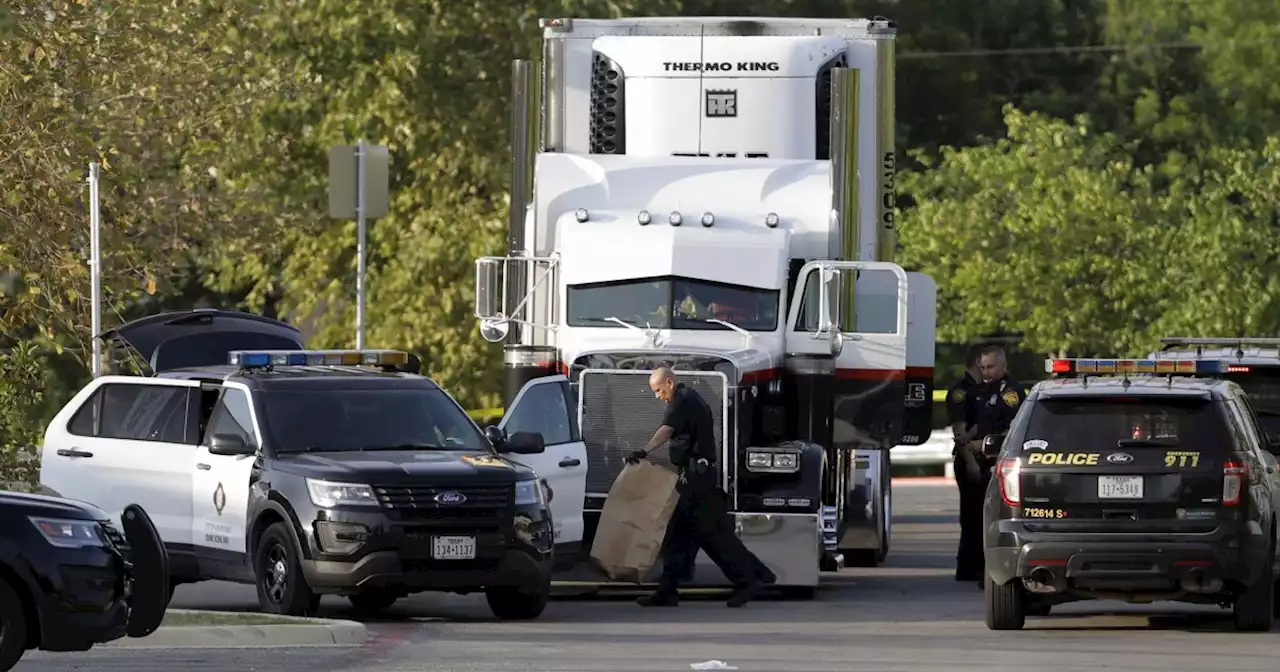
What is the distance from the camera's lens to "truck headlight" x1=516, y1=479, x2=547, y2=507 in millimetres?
18047

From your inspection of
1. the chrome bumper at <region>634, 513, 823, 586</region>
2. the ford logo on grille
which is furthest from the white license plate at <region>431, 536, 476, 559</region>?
the chrome bumper at <region>634, 513, 823, 586</region>

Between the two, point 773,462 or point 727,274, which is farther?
point 727,274

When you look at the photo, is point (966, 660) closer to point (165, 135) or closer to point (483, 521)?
point (483, 521)

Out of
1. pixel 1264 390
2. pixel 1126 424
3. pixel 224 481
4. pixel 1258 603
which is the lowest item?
pixel 1258 603

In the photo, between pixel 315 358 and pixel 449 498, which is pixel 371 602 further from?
pixel 449 498

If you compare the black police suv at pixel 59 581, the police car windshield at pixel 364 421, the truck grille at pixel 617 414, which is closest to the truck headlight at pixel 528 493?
the police car windshield at pixel 364 421

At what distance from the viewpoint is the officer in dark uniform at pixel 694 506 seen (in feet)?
63.8

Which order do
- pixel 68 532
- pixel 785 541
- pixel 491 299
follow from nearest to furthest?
pixel 68 532
pixel 785 541
pixel 491 299

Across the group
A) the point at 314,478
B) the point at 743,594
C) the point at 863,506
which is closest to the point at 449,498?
the point at 314,478

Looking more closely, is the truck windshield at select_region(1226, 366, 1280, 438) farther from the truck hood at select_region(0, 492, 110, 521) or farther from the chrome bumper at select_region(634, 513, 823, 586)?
the truck hood at select_region(0, 492, 110, 521)

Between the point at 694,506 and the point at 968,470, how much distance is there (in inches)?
139

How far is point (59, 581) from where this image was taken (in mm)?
13680

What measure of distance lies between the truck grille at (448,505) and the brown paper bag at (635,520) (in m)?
1.87

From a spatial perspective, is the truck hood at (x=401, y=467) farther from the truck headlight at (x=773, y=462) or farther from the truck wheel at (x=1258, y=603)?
the truck wheel at (x=1258, y=603)
